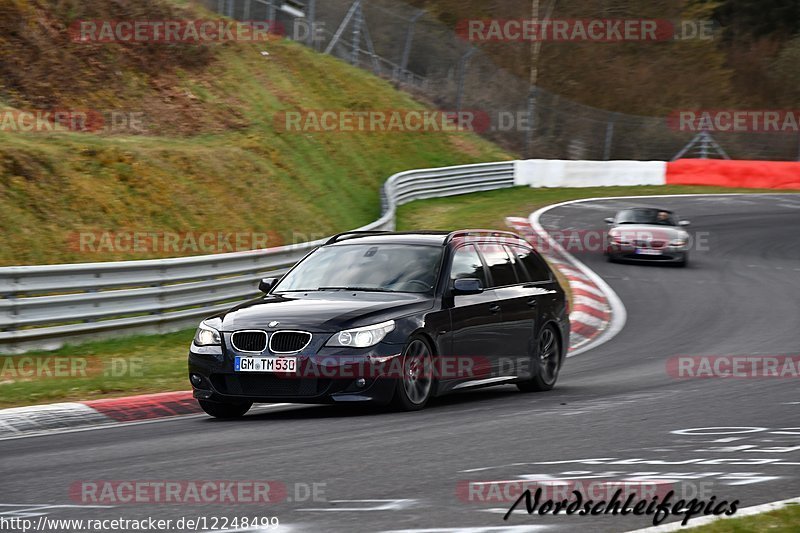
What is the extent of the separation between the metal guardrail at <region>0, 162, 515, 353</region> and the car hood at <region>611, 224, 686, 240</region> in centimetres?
972

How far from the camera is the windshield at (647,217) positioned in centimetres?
2670

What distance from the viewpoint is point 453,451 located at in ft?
24.9

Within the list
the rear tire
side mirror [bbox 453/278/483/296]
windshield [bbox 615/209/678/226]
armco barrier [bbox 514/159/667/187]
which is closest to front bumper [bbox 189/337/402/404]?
the rear tire

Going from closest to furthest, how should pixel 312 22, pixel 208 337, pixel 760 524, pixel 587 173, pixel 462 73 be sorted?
pixel 760 524, pixel 208 337, pixel 587 173, pixel 312 22, pixel 462 73

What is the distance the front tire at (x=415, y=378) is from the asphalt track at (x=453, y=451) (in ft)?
0.44

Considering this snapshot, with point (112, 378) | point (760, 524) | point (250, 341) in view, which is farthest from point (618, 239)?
point (760, 524)

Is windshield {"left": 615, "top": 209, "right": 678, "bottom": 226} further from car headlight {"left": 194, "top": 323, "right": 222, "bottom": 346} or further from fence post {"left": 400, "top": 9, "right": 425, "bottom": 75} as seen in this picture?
fence post {"left": 400, "top": 9, "right": 425, "bottom": 75}

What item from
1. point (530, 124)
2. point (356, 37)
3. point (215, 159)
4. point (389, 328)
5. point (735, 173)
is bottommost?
point (389, 328)

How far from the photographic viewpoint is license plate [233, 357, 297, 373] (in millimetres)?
9211

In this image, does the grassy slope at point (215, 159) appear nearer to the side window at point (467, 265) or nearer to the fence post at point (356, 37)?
the fence post at point (356, 37)

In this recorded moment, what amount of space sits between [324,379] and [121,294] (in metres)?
5.77

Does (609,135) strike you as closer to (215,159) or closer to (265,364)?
(215,159)

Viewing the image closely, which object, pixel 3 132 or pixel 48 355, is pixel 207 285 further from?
pixel 3 132


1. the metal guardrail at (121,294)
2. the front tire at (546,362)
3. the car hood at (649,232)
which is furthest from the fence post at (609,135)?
the front tire at (546,362)
